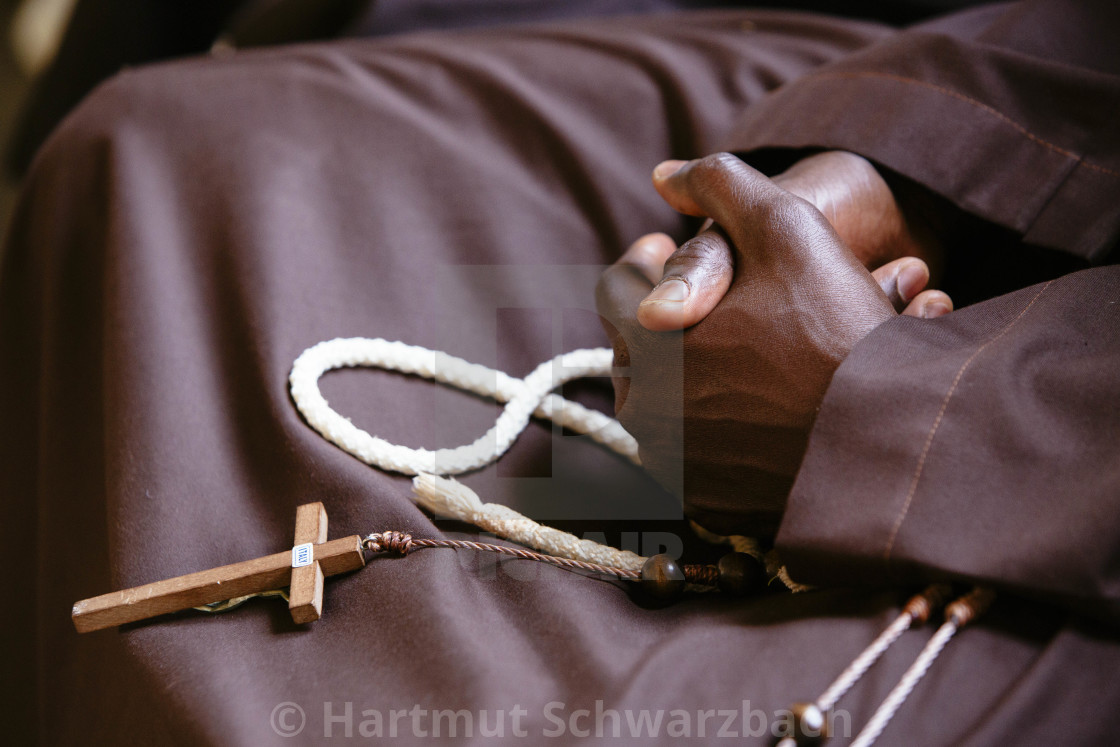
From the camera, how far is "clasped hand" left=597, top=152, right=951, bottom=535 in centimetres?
52

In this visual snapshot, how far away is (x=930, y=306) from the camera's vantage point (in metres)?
0.59

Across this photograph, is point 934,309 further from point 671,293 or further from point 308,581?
point 308,581

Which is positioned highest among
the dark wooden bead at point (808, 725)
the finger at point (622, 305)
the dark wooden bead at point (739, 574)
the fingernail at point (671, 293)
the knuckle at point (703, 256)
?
the knuckle at point (703, 256)

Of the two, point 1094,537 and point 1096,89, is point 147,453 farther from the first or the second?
point 1096,89

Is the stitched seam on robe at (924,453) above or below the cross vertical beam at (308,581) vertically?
above

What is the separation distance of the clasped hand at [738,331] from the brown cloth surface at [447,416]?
47 millimetres

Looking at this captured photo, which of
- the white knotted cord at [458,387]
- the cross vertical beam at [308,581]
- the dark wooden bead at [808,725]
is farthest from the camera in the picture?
the white knotted cord at [458,387]

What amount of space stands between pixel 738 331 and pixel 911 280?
20 centimetres

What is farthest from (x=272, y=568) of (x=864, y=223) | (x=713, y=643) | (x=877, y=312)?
(x=864, y=223)

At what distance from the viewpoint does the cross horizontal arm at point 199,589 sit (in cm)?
52

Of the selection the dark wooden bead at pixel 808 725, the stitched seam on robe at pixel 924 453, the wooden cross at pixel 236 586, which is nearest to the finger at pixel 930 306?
the stitched seam on robe at pixel 924 453

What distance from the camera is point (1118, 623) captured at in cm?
40

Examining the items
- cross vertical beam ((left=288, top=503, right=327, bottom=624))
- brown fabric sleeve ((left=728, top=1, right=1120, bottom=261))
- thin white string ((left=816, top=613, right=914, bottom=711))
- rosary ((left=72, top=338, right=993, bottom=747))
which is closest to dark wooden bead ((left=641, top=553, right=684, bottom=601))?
rosary ((left=72, top=338, right=993, bottom=747))

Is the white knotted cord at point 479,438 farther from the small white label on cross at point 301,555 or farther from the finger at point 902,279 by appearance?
the finger at point 902,279
